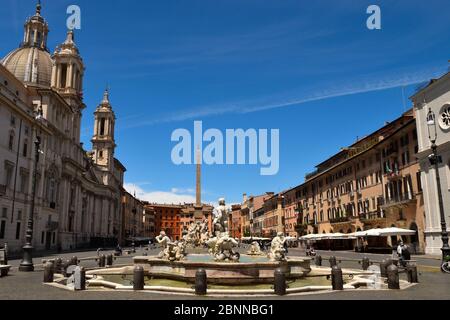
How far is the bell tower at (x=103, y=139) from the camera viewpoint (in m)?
89.9

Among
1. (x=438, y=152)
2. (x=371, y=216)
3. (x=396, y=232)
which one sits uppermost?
(x=438, y=152)

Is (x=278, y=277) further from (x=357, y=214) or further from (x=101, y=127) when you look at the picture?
(x=101, y=127)

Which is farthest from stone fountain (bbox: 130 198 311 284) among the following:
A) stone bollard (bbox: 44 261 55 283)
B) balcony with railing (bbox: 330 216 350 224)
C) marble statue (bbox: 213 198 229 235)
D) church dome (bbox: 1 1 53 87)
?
church dome (bbox: 1 1 53 87)

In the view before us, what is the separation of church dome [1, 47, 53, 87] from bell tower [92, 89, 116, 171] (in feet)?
86.2

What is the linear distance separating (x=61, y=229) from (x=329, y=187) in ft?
129

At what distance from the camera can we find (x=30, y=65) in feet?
197

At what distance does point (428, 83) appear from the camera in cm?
3697

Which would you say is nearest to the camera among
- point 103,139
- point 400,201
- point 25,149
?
point 400,201

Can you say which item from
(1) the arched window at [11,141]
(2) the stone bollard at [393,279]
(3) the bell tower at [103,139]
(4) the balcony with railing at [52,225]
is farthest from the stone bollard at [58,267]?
(3) the bell tower at [103,139]

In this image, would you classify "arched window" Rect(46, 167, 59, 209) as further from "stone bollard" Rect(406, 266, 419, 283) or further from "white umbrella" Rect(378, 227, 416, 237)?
"stone bollard" Rect(406, 266, 419, 283)

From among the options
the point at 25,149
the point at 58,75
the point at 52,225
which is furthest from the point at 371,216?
the point at 58,75

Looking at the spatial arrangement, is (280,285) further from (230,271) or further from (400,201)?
(400,201)

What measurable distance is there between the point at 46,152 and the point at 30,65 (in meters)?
18.8

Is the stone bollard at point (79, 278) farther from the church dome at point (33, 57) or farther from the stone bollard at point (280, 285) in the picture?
the church dome at point (33, 57)
